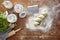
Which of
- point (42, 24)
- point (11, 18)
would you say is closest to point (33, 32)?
point (42, 24)

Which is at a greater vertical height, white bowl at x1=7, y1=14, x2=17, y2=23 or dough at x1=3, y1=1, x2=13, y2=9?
dough at x1=3, y1=1, x2=13, y2=9

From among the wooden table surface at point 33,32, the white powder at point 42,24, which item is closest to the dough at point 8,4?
the wooden table surface at point 33,32

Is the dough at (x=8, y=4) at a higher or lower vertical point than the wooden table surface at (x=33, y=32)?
higher

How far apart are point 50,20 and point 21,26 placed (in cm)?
21

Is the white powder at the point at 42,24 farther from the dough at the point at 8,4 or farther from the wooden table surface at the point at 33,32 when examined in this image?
the dough at the point at 8,4

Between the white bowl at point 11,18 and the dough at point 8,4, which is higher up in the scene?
the dough at point 8,4

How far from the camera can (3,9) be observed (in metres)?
1.15

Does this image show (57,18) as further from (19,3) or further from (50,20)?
(19,3)

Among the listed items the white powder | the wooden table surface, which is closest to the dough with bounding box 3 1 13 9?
the wooden table surface

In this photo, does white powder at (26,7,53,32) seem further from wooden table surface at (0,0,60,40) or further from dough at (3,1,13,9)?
dough at (3,1,13,9)

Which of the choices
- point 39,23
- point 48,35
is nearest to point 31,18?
point 39,23

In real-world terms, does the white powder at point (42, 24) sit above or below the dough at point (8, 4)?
below

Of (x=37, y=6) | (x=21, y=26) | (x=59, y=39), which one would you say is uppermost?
(x=37, y=6)

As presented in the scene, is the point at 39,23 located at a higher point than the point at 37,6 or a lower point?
lower
